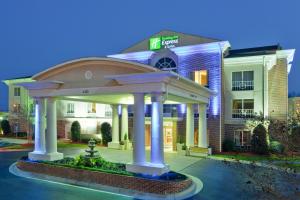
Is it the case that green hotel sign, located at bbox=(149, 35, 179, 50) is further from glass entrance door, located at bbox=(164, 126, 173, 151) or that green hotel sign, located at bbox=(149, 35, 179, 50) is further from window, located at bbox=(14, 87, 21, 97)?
window, located at bbox=(14, 87, 21, 97)

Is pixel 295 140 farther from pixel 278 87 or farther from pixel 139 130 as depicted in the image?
pixel 278 87

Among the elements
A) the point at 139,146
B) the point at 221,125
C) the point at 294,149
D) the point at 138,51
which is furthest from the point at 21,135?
the point at 294,149

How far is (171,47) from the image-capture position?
27.6 meters

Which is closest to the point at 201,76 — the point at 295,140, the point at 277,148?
the point at 277,148

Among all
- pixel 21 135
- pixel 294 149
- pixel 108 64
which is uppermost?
pixel 108 64

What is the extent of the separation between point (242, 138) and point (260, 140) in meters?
2.36

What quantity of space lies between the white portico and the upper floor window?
27.8 feet

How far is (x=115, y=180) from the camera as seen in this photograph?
1344cm

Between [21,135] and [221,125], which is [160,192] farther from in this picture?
[21,135]

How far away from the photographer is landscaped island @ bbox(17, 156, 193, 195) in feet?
40.7

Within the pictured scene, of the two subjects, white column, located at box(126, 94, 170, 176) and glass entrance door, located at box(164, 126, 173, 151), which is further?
glass entrance door, located at box(164, 126, 173, 151)

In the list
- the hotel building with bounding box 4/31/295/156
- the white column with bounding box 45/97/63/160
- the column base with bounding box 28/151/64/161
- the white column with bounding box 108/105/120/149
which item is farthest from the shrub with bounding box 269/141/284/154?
the white column with bounding box 108/105/120/149

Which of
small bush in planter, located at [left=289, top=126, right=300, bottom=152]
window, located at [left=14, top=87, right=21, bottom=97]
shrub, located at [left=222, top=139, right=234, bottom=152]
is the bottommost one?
shrub, located at [left=222, top=139, right=234, bottom=152]

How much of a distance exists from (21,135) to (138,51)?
2478cm
